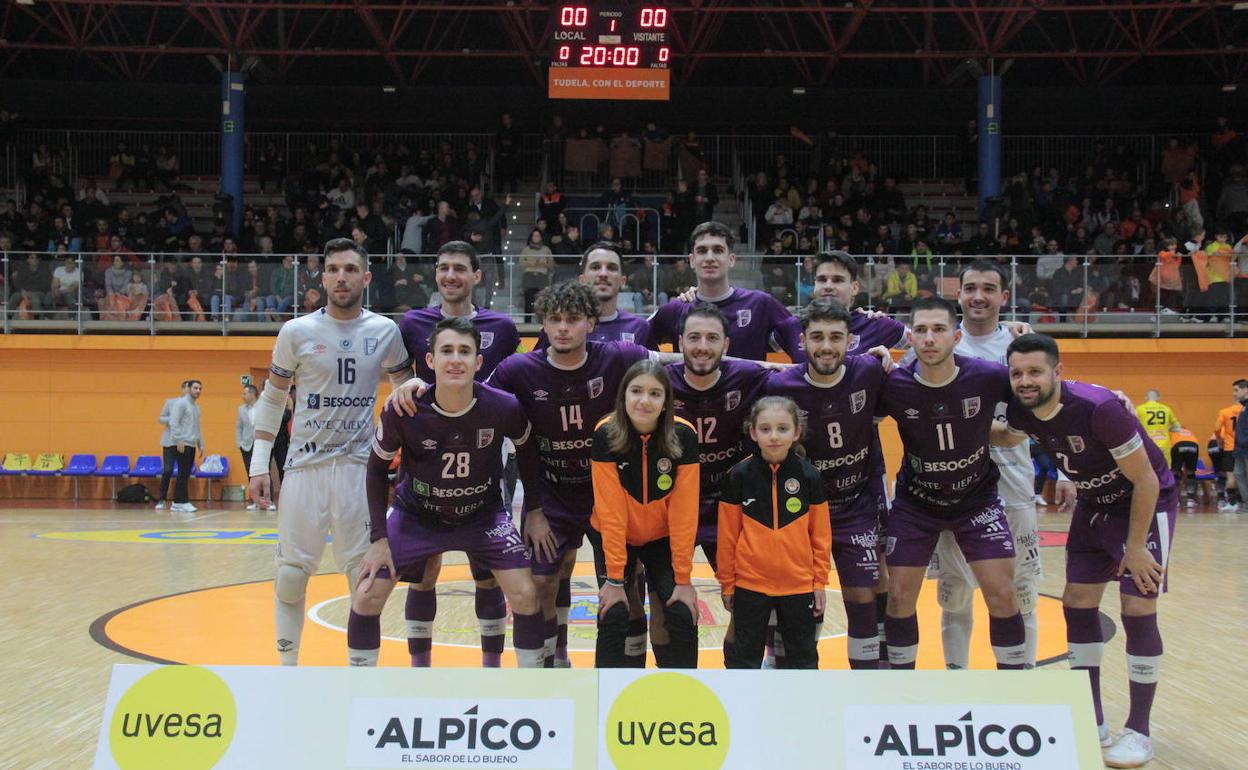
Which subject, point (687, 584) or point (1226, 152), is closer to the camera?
point (687, 584)

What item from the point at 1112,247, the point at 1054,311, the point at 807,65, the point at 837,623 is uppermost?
the point at 807,65

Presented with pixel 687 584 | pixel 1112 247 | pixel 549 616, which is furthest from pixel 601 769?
pixel 1112 247

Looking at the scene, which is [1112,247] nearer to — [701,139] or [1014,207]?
[1014,207]

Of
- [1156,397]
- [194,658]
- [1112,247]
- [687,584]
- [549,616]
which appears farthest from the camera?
[1112,247]

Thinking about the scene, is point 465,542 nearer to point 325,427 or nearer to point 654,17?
point 325,427

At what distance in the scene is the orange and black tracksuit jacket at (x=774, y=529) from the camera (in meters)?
5.20

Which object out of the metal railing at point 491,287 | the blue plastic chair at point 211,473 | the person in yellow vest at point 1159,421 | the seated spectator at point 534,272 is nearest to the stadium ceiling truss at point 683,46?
Answer: the metal railing at point 491,287

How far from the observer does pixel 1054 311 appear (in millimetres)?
17625

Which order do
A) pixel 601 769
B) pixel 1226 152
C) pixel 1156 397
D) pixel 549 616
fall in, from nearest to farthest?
pixel 601 769
pixel 549 616
pixel 1156 397
pixel 1226 152

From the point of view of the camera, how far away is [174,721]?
4246mm

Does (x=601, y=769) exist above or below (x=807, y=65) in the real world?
below

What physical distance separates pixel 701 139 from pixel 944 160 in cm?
590

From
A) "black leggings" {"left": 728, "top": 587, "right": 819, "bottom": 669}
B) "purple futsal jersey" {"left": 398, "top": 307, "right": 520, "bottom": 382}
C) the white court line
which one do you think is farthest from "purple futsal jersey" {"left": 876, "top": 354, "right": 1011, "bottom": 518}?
"purple futsal jersey" {"left": 398, "top": 307, "right": 520, "bottom": 382}

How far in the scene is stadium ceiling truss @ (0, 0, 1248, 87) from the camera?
23.6m
